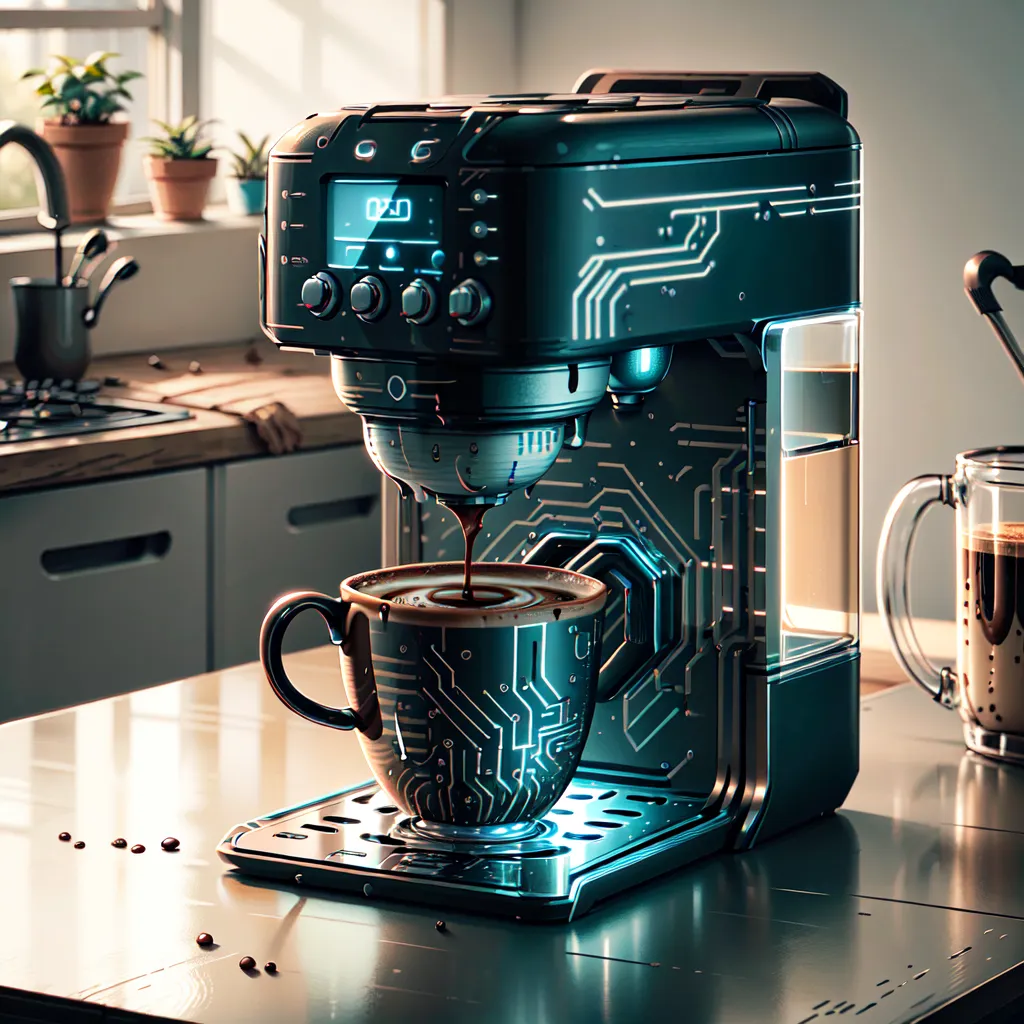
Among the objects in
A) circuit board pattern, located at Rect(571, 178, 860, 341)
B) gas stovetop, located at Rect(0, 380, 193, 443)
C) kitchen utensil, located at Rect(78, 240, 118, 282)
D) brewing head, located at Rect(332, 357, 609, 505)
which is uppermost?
kitchen utensil, located at Rect(78, 240, 118, 282)

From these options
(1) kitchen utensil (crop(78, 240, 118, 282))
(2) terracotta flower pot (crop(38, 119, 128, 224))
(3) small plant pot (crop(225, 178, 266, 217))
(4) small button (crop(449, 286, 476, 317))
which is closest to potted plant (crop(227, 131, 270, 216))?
(3) small plant pot (crop(225, 178, 266, 217))

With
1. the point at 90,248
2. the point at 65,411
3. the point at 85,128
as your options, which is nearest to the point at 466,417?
the point at 65,411

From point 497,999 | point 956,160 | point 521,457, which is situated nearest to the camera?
point 497,999

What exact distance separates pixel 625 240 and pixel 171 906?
0.42 m

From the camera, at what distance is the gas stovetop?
2615 mm

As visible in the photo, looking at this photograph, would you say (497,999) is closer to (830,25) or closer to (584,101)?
(584,101)

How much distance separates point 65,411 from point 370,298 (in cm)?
184

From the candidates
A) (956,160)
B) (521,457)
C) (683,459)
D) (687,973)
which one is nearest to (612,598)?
(683,459)

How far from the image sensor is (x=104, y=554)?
2680mm

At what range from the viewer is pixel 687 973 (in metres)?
0.93

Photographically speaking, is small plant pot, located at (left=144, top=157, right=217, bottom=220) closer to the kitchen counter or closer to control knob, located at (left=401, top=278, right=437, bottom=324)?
the kitchen counter

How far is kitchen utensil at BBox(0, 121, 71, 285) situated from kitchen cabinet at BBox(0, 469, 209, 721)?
400mm

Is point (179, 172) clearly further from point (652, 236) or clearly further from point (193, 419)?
point (652, 236)

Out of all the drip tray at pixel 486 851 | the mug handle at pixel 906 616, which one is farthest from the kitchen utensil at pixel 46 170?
the drip tray at pixel 486 851
